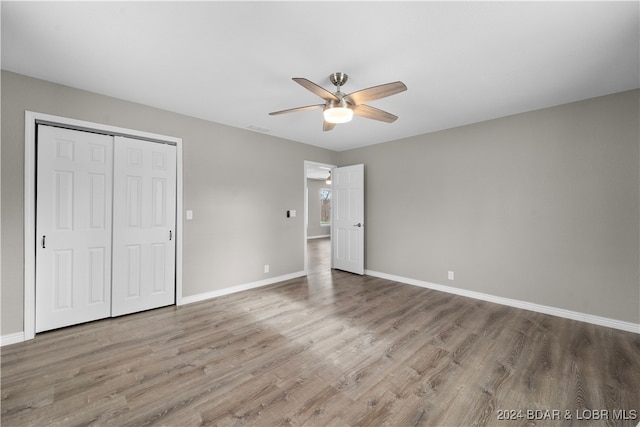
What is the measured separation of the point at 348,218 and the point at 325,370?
3.52m

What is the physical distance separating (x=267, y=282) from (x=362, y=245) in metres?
1.93

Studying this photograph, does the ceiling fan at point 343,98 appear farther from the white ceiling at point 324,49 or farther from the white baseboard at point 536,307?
the white baseboard at point 536,307

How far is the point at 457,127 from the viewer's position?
160 inches

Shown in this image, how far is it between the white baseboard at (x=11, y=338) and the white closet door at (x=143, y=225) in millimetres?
733

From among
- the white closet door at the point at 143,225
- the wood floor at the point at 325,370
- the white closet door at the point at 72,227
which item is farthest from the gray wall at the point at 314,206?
the white closet door at the point at 72,227

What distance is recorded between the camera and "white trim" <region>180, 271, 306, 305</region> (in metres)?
3.67

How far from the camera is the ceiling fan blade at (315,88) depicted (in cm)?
199

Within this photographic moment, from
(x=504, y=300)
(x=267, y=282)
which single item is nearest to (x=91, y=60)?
(x=267, y=282)

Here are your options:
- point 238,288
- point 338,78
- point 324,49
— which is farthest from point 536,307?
point 238,288

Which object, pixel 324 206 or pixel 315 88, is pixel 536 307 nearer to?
pixel 315 88

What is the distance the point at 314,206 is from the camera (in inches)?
438

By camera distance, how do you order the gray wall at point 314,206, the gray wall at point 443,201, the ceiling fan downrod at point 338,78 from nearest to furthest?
the ceiling fan downrod at point 338,78
the gray wall at point 443,201
the gray wall at point 314,206

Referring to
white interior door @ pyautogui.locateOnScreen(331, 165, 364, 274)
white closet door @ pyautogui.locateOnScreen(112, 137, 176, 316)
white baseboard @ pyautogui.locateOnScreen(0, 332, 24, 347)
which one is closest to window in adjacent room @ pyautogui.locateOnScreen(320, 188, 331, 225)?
white interior door @ pyautogui.locateOnScreen(331, 165, 364, 274)

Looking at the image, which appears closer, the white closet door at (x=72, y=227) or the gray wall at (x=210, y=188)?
the gray wall at (x=210, y=188)
